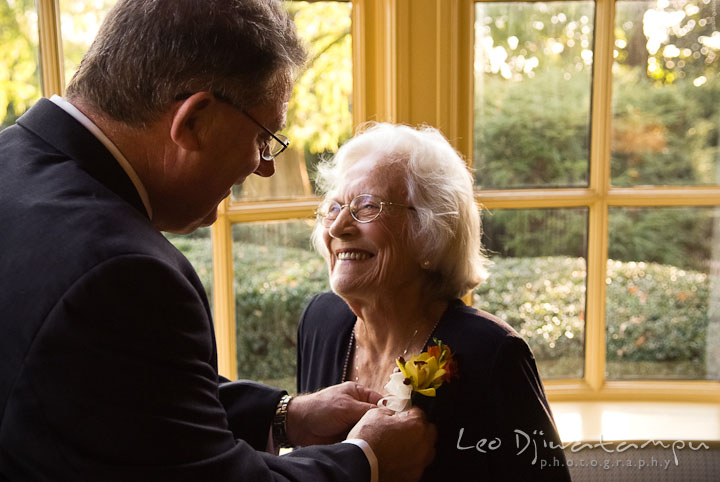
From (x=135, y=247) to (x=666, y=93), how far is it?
212 centimetres

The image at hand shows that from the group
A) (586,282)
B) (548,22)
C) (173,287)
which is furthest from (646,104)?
(173,287)

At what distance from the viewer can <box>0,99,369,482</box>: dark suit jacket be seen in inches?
34.2

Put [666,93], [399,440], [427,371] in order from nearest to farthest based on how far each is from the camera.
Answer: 1. [399,440]
2. [427,371]
3. [666,93]

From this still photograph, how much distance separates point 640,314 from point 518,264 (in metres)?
0.49

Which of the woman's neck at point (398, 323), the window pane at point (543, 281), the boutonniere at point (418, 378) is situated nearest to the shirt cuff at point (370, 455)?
the boutonniere at point (418, 378)

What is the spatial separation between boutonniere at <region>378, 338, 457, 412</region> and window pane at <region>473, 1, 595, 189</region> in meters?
1.04

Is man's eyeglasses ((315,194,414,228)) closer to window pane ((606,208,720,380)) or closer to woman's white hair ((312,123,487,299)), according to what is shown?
woman's white hair ((312,123,487,299))

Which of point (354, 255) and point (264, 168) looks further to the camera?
point (354, 255)

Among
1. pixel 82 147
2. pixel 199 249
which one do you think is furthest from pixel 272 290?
pixel 82 147

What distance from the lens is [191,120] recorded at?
1.09m

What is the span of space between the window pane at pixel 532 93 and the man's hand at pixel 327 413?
112cm

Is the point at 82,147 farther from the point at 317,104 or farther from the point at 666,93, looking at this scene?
the point at 666,93

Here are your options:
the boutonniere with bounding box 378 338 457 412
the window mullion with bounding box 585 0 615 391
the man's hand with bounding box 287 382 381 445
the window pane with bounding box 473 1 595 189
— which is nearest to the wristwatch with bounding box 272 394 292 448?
the man's hand with bounding box 287 382 381 445

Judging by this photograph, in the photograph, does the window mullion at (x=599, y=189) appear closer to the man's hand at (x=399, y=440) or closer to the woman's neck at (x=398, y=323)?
the woman's neck at (x=398, y=323)
